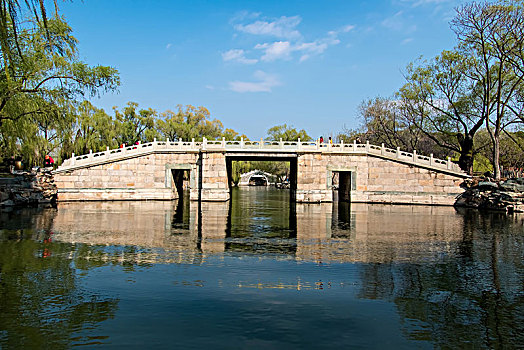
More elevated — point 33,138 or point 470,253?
point 33,138

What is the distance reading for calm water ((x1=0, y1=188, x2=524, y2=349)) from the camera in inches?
233

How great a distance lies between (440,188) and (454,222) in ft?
40.1

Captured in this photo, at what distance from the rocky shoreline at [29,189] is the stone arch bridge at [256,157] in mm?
1401

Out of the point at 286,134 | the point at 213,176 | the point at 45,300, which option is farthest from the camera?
the point at 286,134

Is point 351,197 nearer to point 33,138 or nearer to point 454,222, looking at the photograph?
point 454,222

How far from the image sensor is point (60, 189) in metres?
29.9

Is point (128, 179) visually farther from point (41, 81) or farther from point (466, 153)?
point (466, 153)

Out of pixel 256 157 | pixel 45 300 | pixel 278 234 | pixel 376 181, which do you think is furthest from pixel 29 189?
pixel 376 181

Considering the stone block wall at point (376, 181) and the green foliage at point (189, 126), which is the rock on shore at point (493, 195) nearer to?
the stone block wall at point (376, 181)

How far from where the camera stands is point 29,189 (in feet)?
87.4

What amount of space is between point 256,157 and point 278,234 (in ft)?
56.8

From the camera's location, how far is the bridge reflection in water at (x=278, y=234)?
1214cm

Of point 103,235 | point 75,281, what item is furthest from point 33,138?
Answer: point 75,281

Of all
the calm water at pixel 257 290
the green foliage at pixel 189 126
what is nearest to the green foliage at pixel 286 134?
the green foliage at pixel 189 126
